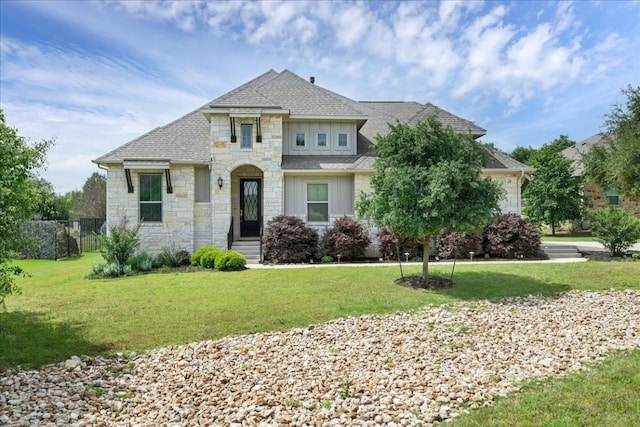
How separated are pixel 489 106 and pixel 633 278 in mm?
9687

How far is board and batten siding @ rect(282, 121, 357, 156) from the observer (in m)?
16.2

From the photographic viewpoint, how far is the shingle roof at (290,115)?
14977mm

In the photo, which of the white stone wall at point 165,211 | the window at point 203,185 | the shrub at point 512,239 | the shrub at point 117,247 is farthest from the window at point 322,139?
the shrub at point 117,247

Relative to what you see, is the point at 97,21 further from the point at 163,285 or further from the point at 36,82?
the point at 163,285

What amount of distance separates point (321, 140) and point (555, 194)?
18916 millimetres

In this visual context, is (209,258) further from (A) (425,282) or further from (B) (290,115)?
(A) (425,282)

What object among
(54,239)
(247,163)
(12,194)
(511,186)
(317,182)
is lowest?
(54,239)

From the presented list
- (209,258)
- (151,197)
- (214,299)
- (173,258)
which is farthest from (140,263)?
(214,299)

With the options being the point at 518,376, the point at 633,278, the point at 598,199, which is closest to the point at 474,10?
the point at 633,278

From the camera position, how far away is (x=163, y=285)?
10.2 m

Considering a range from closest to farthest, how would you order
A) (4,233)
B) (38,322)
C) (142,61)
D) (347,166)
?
(4,233)
(38,322)
(142,61)
(347,166)

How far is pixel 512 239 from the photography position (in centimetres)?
1456

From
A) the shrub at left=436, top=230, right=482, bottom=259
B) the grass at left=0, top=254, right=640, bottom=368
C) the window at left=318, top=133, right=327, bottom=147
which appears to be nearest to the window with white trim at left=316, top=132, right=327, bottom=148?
the window at left=318, top=133, right=327, bottom=147

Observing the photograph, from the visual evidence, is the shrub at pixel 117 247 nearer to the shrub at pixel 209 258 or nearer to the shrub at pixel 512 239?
the shrub at pixel 209 258
